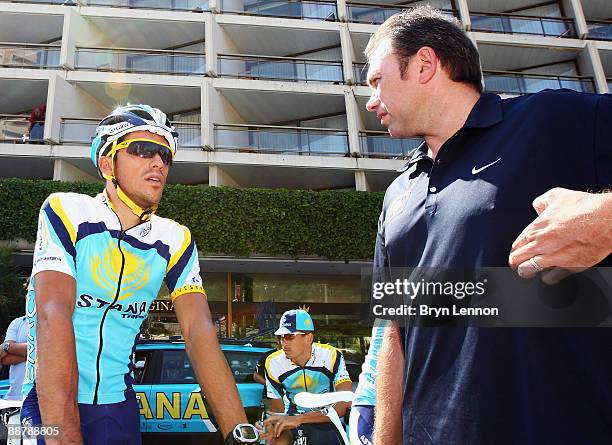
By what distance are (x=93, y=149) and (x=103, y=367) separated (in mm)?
1069

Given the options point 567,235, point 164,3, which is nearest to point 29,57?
point 164,3

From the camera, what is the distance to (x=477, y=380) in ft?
4.23

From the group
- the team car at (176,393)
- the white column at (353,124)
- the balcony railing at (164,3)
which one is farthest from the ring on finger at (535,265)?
the balcony railing at (164,3)

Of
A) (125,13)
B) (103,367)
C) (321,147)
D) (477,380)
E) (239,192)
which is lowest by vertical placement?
(477,380)

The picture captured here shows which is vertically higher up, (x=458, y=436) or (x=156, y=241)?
(x=156, y=241)

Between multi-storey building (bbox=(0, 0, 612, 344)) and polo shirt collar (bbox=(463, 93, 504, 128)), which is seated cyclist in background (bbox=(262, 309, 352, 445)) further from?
multi-storey building (bbox=(0, 0, 612, 344))

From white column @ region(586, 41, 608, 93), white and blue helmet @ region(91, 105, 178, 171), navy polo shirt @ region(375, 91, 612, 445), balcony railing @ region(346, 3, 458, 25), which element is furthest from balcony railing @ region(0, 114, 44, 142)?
white column @ region(586, 41, 608, 93)

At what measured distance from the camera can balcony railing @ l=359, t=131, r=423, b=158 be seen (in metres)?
20.6

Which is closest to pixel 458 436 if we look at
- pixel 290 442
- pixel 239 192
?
pixel 290 442

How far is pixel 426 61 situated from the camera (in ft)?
5.74

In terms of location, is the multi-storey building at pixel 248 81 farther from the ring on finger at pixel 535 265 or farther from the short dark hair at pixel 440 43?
the ring on finger at pixel 535 265

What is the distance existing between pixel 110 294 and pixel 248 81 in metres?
19.6

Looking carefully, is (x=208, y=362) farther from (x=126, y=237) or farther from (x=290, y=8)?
(x=290, y=8)

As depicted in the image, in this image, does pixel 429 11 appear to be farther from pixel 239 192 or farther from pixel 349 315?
pixel 349 315
